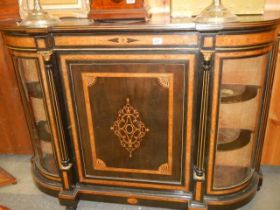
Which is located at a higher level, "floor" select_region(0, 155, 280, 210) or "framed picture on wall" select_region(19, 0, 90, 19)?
"framed picture on wall" select_region(19, 0, 90, 19)

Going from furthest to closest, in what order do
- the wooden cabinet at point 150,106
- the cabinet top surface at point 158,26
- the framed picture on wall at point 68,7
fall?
the framed picture on wall at point 68,7 → the wooden cabinet at point 150,106 → the cabinet top surface at point 158,26

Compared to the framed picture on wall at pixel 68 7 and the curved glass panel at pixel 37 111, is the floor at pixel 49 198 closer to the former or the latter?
the curved glass panel at pixel 37 111

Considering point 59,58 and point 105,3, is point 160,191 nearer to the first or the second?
point 59,58

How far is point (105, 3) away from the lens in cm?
147

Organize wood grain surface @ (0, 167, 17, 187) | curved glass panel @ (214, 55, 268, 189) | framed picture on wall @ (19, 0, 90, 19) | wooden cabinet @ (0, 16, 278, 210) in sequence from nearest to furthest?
wooden cabinet @ (0, 16, 278, 210)
curved glass panel @ (214, 55, 268, 189)
framed picture on wall @ (19, 0, 90, 19)
wood grain surface @ (0, 167, 17, 187)

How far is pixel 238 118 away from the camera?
5.27 ft

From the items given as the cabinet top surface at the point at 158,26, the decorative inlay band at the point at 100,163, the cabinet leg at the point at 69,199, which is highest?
the cabinet top surface at the point at 158,26

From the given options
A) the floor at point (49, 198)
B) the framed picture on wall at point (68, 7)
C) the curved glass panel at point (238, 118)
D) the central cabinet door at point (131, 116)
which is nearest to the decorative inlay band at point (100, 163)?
the central cabinet door at point (131, 116)

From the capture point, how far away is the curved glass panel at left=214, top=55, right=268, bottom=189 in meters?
1.45

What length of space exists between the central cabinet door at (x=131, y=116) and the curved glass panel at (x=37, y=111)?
243 mm

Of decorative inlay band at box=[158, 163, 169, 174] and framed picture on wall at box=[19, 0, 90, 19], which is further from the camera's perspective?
framed picture on wall at box=[19, 0, 90, 19]

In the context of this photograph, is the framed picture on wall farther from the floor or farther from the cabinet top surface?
the floor

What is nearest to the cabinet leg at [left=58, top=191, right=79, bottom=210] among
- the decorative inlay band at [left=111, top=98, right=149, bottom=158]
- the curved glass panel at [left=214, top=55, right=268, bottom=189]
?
the decorative inlay band at [left=111, top=98, right=149, bottom=158]

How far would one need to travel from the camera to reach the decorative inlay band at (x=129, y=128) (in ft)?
4.99
